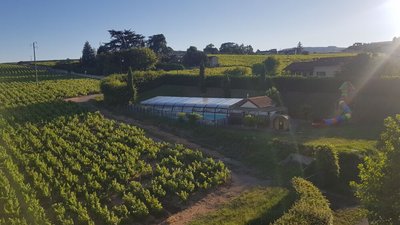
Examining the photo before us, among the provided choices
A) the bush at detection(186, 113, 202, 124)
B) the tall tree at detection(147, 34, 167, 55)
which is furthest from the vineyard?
the tall tree at detection(147, 34, 167, 55)

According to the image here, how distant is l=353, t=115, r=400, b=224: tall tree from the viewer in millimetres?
9281

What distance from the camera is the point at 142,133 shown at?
33.9 m

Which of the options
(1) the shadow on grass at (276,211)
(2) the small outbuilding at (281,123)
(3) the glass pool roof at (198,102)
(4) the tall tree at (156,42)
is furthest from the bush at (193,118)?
(4) the tall tree at (156,42)

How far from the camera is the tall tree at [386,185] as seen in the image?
9281 millimetres

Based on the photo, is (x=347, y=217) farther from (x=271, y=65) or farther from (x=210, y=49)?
(x=210, y=49)

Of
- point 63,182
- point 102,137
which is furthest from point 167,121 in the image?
point 63,182

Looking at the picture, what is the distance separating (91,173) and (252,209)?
1055cm

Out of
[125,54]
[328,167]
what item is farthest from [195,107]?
[125,54]

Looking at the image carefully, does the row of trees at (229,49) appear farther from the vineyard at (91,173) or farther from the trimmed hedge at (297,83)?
the vineyard at (91,173)

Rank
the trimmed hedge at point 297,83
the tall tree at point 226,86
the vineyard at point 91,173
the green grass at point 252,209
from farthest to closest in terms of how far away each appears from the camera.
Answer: the tall tree at point 226,86 → the trimmed hedge at point 297,83 → the vineyard at point 91,173 → the green grass at point 252,209

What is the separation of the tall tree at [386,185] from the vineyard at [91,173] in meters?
11.2

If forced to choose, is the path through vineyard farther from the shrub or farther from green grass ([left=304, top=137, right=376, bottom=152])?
green grass ([left=304, top=137, right=376, bottom=152])

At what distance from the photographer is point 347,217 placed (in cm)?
1741

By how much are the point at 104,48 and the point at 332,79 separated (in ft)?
257
